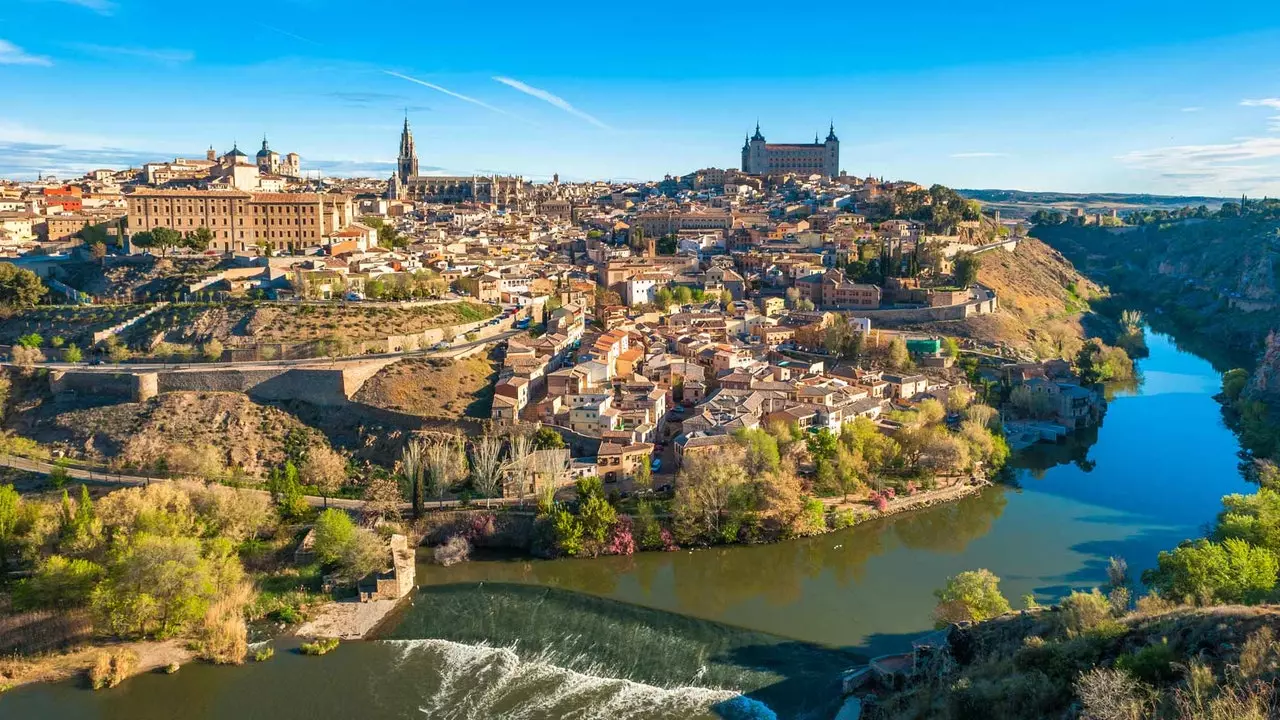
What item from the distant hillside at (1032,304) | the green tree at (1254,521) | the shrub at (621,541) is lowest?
the shrub at (621,541)

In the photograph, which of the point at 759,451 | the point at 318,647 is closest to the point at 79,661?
the point at 318,647

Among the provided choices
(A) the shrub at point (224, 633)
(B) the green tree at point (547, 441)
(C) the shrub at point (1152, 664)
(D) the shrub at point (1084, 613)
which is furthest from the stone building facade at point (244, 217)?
(C) the shrub at point (1152, 664)

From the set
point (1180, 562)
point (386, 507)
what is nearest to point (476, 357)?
point (386, 507)

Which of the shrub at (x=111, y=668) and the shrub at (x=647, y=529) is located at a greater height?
the shrub at (x=647, y=529)

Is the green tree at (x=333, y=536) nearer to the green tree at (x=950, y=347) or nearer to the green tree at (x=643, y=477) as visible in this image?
the green tree at (x=643, y=477)

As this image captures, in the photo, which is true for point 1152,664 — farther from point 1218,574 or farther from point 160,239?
point 160,239

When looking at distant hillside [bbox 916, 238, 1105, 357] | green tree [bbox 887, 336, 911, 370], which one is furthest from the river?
distant hillside [bbox 916, 238, 1105, 357]

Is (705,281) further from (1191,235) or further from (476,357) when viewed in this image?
(1191,235)
